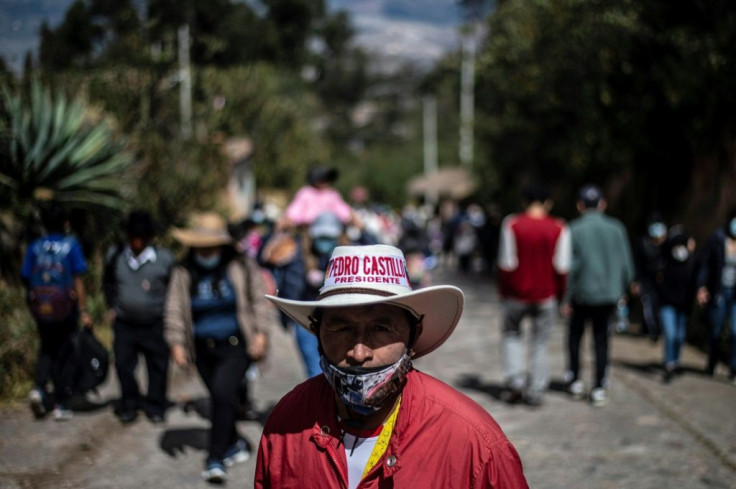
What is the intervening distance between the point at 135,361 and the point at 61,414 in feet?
2.32

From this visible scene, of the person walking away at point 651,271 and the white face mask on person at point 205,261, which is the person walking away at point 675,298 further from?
the white face mask on person at point 205,261

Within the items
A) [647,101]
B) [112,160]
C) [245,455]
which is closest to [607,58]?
[647,101]

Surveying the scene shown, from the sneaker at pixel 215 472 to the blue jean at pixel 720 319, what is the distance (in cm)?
537

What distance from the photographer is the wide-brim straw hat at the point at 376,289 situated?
7.58ft

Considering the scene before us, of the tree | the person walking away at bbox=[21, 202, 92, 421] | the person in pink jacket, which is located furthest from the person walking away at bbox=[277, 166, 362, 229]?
the tree

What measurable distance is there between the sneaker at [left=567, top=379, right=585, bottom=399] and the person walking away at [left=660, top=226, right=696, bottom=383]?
1.13 meters

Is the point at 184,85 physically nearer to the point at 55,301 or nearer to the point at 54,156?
the point at 54,156

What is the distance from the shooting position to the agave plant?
327 inches

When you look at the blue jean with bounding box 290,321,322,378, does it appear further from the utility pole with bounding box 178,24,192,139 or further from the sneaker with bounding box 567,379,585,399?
the utility pole with bounding box 178,24,192,139

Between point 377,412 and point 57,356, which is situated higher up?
point 377,412

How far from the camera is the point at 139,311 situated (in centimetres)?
656

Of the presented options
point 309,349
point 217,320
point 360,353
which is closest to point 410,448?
point 360,353

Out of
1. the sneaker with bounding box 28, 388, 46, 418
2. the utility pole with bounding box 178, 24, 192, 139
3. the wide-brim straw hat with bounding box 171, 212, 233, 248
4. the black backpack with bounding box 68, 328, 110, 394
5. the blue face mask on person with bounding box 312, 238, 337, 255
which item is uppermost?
the utility pole with bounding box 178, 24, 192, 139

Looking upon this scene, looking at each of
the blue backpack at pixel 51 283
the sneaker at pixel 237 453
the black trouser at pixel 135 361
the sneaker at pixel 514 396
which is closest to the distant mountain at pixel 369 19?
the blue backpack at pixel 51 283
